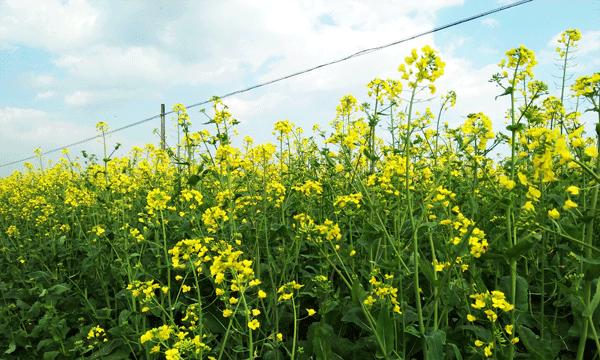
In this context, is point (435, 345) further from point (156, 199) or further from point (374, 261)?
point (156, 199)

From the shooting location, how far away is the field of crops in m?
2.19

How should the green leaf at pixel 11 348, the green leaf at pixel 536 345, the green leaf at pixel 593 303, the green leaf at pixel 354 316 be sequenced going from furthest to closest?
the green leaf at pixel 11 348
the green leaf at pixel 354 316
the green leaf at pixel 536 345
the green leaf at pixel 593 303

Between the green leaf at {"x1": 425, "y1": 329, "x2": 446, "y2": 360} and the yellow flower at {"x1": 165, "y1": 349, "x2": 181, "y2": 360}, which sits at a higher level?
the yellow flower at {"x1": 165, "y1": 349, "x2": 181, "y2": 360}


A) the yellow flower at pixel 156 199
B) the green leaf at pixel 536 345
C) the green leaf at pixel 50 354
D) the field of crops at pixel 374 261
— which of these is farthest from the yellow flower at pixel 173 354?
the green leaf at pixel 50 354

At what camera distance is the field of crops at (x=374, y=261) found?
2.19 meters

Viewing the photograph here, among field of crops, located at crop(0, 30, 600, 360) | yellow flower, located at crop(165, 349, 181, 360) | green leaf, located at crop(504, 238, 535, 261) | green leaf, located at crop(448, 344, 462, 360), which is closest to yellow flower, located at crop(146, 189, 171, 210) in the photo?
field of crops, located at crop(0, 30, 600, 360)

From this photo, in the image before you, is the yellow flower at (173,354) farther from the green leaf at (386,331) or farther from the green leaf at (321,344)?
the green leaf at (386,331)

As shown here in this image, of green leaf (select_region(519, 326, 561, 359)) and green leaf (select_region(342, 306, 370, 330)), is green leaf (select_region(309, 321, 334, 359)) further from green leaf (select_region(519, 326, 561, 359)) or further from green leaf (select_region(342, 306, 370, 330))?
green leaf (select_region(519, 326, 561, 359))

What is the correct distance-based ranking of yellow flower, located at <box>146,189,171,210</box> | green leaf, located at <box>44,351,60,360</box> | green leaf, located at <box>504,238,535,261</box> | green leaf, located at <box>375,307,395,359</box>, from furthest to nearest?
green leaf, located at <box>44,351,60,360</box> < yellow flower, located at <box>146,189,171,210</box> < green leaf, located at <box>375,307,395,359</box> < green leaf, located at <box>504,238,535,261</box>

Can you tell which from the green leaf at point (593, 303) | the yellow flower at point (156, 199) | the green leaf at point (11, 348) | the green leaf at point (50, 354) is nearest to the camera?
the green leaf at point (593, 303)

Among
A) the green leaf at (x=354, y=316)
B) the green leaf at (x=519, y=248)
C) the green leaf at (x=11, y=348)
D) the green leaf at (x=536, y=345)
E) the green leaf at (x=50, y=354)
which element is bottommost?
the green leaf at (x=11, y=348)

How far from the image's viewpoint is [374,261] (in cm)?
284

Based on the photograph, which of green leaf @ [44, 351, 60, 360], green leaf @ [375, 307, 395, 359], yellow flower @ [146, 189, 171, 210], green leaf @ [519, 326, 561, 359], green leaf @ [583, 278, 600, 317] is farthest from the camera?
green leaf @ [44, 351, 60, 360]

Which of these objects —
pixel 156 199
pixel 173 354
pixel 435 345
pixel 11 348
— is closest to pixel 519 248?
pixel 435 345
